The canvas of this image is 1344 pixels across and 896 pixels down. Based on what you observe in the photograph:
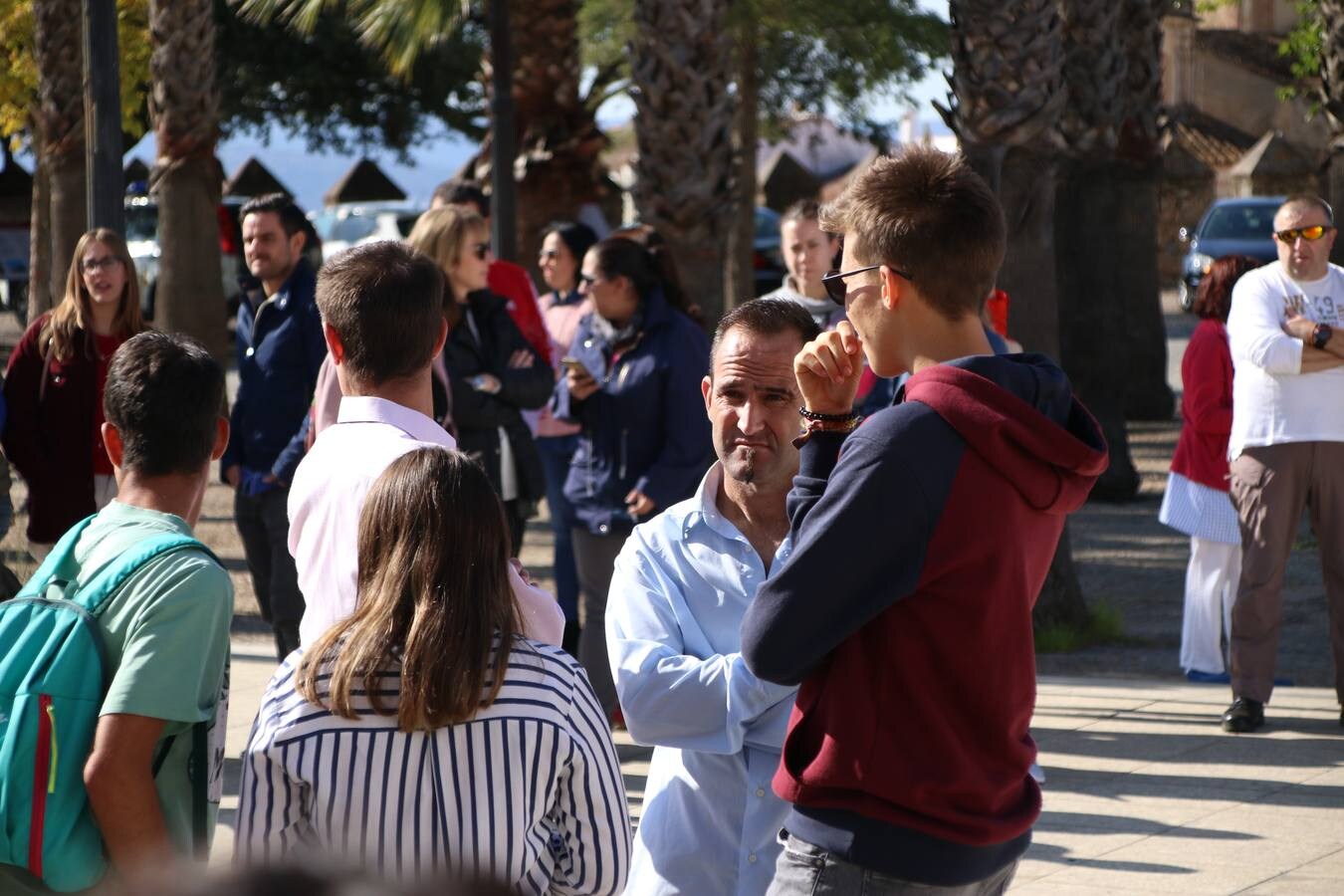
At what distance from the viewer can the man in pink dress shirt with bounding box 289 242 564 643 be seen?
3395 millimetres

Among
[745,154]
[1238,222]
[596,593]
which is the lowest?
[596,593]

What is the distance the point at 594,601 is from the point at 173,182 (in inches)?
391

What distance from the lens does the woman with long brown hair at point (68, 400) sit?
682 centimetres

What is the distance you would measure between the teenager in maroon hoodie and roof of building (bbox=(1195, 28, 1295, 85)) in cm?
4994

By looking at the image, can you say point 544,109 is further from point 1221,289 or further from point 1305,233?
point 1305,233

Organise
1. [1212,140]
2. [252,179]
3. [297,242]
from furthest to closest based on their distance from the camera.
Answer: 1. [1212,140]
2. [252,179]
3. [297,242]

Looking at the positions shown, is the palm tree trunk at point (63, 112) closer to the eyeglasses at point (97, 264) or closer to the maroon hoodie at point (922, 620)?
the eyeglasses at point (97, 264)

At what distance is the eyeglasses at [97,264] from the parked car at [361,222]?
24.5 metres

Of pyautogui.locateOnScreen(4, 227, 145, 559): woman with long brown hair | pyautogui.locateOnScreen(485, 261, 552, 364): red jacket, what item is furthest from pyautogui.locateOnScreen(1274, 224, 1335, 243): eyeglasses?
pyautogui.locateOnScreen(4, 227, 145, 559): woman with long brown hair

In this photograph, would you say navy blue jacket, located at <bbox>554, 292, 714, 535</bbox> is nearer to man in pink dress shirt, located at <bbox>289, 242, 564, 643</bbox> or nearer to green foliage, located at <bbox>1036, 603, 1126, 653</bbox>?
green foliage, located at <bbox>1036, 603, 1126, 653</bbox>

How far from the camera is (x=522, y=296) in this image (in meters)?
8.58

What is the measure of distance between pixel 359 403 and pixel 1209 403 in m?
5.33

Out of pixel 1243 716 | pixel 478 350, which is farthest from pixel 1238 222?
pixel 478 350

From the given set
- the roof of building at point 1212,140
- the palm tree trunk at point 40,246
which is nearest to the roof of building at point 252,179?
the palm tree trunk at point 40,246
